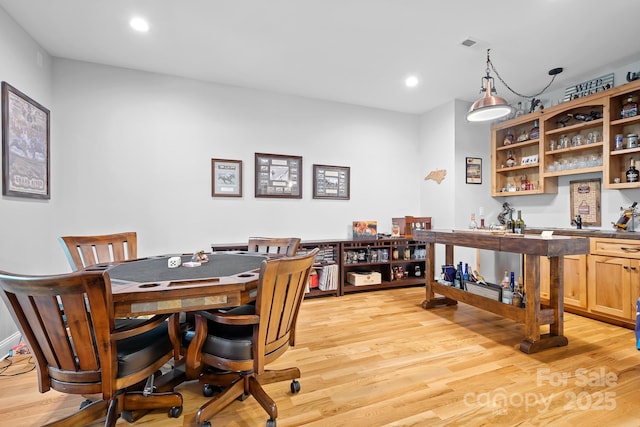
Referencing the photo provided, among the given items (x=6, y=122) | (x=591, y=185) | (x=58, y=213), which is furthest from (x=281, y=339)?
(x=591, y=185)

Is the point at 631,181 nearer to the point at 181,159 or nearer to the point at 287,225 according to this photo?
the point at 287,225

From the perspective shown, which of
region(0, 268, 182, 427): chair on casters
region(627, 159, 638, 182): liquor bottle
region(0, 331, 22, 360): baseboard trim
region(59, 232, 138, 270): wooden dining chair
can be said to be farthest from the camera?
region(627, 159, 638, 182): liquor bottle

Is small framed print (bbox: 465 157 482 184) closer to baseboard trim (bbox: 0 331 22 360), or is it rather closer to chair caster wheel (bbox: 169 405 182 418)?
chair caster wheel (bbox: 169 405 182 418)

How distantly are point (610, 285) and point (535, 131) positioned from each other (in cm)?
216

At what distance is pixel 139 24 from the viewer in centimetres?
257

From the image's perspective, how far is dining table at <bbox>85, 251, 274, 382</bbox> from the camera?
1323 mm

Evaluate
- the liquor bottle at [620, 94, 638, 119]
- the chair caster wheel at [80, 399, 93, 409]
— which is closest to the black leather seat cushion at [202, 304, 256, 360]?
the chair caster wheel at [80, 399, 93, 409]

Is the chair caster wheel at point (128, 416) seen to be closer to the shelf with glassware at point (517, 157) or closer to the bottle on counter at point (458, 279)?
the bottle on counter at point (458, 279)

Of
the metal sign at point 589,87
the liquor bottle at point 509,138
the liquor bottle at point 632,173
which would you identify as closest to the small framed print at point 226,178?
the liquor bottle at point 509,138

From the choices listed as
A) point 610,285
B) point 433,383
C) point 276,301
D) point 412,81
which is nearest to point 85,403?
point 276,301

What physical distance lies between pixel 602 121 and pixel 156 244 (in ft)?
17.4

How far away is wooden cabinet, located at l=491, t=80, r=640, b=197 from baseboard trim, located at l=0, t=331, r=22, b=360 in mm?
5733

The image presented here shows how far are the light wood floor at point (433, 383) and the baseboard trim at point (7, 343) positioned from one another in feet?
0.99

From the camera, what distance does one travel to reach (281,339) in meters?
1.59
